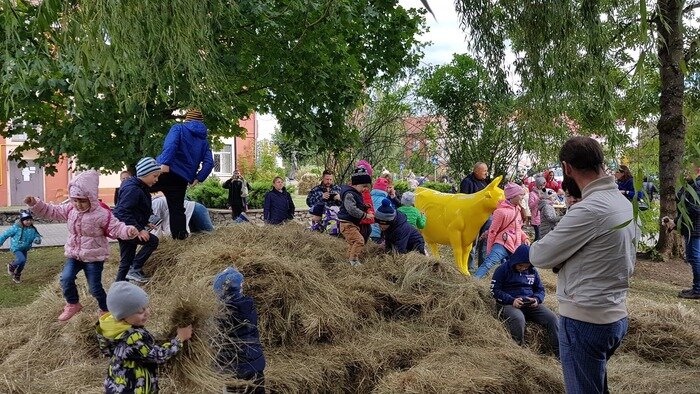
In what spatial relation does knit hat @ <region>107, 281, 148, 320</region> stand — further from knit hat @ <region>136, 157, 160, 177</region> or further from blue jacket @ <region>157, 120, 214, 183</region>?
blue jacket @ <region>157, 120, 214, 183</region>

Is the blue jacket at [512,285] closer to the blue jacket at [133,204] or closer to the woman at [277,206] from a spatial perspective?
the blue jacket at [133,204]

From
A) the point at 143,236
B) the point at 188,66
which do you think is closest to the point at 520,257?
the point at 188,66

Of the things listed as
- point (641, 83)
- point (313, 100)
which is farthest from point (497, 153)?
point (641, 83)

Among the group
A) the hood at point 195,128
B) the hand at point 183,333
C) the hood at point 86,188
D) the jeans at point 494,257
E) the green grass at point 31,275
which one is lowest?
the green grass at point 31,275

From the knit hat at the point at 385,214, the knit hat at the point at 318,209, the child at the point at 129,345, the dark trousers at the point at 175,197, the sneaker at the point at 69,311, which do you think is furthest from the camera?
the knit hat at the point at 318,209

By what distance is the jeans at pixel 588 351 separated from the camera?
2.71 metres

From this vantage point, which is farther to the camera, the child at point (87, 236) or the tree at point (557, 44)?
the child at point (87, 236)

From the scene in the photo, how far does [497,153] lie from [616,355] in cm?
918

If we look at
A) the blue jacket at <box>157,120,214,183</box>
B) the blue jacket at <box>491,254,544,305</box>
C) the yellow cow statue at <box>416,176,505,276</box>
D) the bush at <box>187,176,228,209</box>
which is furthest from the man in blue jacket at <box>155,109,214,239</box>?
the bush at <box>187,176,228,209</box>

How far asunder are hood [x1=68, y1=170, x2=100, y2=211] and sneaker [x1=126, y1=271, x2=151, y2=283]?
2.09ft

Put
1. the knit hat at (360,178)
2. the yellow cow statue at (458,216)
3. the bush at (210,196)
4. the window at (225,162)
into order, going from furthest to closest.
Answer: the window at (225,162), the bush at (210,196), the yellow cow statue at (458,216), the knit hat at (360,178)

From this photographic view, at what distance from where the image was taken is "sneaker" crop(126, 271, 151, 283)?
5.25 m

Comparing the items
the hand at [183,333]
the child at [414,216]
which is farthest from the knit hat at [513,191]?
the hand at [183,333]

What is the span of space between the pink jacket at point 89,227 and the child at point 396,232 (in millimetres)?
2578
